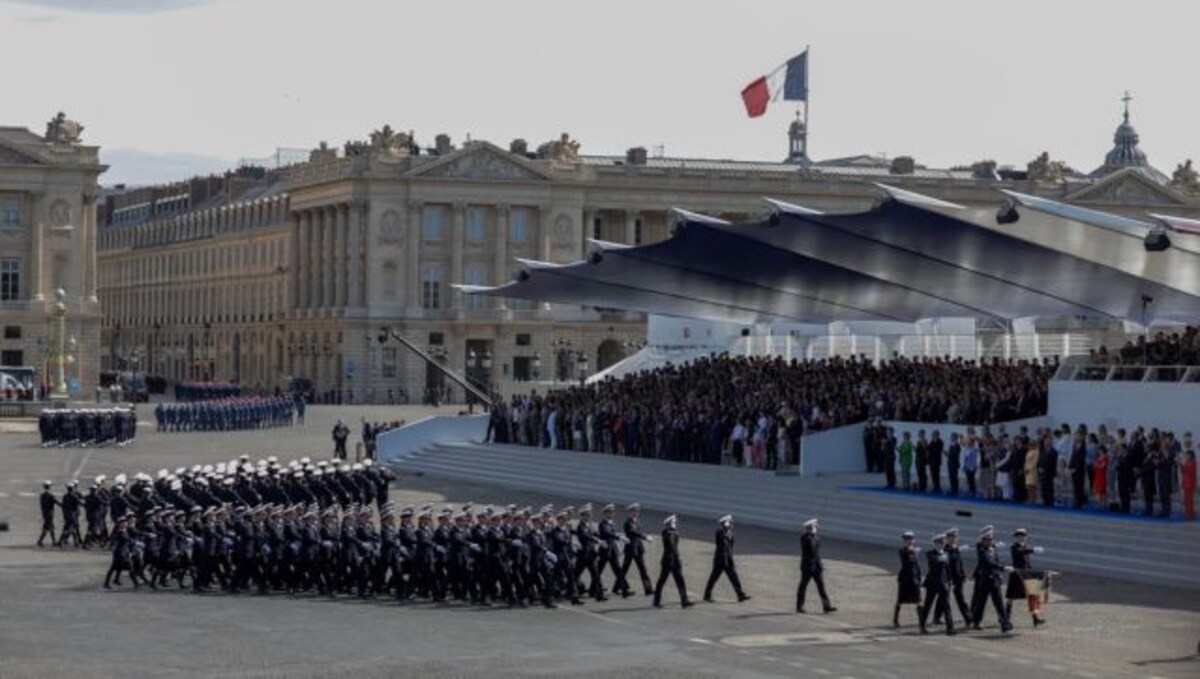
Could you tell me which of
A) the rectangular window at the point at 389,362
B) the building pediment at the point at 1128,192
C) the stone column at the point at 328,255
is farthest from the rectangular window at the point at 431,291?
the building pediment at the point at 1128,192

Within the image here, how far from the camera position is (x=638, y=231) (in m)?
127

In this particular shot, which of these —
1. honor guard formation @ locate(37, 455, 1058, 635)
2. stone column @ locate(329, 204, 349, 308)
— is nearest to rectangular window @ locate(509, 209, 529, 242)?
stone column @ locate(329, 204, 349, 308)

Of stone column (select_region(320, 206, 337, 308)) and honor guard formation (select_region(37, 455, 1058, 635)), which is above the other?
stone column (select_region(320, 206, 337, 308))

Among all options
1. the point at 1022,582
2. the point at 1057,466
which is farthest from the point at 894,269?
the point at 1022,582

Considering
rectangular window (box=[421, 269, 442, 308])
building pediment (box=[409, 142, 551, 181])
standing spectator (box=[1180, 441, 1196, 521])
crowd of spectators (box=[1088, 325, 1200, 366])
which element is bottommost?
standing spectator (box=[1180, 441, 1196, 521])

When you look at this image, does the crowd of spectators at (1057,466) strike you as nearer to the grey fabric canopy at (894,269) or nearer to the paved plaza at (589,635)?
the paved plaza at (589,635)

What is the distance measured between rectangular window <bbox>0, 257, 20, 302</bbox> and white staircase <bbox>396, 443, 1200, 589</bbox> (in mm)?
62487

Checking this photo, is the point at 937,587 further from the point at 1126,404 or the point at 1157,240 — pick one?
the point at 1126,404

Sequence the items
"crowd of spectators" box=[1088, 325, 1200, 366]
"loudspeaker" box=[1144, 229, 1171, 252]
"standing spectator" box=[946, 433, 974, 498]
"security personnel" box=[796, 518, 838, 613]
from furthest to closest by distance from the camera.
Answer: "standing spectator" box=[946, 433, 974, 498] < "crowd of spectators" box=[1088, 325, 1200, 366] < "loudspeaker" box=[1144, 229, 1171, 252] < "security personnel" box=[796, 518, 838, 613]

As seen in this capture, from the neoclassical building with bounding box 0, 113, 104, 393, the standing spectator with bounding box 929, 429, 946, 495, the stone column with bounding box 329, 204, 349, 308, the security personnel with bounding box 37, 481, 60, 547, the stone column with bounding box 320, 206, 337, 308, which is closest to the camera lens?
the security personnel with bounding box 37, 481, 60, 547

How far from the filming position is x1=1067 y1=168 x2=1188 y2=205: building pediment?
117 m

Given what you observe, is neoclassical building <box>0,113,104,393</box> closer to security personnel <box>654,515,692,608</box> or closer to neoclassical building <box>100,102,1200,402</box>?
neoclassical building <box>100,102,1200,402</box>

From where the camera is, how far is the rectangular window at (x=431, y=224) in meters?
122

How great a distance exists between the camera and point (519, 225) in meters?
124
